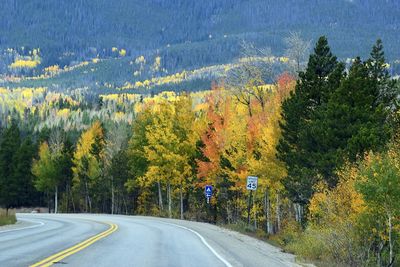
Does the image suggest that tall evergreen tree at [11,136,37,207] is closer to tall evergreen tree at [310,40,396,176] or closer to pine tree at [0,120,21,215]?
pine tree at [0,120,21,215]

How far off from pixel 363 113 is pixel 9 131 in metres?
75.0

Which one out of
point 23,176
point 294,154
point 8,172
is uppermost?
point 8,172

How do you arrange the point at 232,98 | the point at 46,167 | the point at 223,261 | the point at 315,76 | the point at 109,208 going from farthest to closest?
1. the point at 109,208
2. the point at 46,167
3. the point at 232,98
4. the point at 315,76
5. the point at 223,261

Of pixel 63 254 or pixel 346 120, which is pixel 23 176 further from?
pixel 63 254

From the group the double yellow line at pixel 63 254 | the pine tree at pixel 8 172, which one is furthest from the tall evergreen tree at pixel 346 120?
the pine tree at pixel 8 172

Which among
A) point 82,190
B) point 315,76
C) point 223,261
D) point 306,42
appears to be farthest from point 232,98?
point 82,190

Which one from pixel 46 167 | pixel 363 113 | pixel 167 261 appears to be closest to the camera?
pixel 167 261

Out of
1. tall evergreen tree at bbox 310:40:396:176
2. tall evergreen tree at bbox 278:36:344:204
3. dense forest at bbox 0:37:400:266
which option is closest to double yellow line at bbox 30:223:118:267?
dense forest at bbox 0:37:400:266

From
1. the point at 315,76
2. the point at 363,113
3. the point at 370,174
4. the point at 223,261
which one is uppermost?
the point at 315,76

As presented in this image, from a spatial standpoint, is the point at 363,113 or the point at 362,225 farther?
the point at 363,113

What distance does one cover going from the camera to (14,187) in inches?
3211

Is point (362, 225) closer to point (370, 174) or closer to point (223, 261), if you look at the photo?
point (370, 174)

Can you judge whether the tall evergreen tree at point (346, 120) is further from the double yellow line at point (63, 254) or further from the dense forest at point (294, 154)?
the double yellow line at point (63, 254)

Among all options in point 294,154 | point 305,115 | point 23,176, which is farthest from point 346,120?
point 23,176
